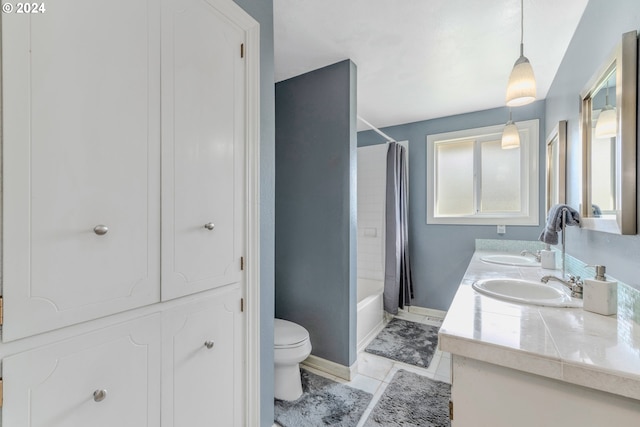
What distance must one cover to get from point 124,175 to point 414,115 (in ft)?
9.77

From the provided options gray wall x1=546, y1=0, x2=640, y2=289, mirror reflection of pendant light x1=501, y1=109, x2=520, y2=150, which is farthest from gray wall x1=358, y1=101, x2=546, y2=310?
gray wall x1=546, y1=0, x2=640, y2=289

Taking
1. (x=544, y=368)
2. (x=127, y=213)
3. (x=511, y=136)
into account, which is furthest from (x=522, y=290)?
(x=127, y=213)

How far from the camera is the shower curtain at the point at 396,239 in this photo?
2.95 metres

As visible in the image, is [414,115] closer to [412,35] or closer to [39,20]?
[412,35]

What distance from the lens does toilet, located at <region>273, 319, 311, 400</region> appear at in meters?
1.73

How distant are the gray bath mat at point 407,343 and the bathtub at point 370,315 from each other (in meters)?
0.06

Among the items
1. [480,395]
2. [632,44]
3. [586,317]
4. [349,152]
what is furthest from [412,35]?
[480,395]

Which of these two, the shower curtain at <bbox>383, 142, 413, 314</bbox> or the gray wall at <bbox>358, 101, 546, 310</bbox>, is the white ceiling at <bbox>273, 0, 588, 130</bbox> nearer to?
the gray wall at <bbox>358, 101, 546, 310</bbox>

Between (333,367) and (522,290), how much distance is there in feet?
4.60

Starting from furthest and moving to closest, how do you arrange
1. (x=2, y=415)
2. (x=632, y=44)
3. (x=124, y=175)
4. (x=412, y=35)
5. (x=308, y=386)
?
1. (x=308, y=386)
2. (x=412, y=35)
3. (x=632, y=44)
4. (x=124, y=175)
5. (x=2, y=415)

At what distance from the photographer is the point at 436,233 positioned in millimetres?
3176

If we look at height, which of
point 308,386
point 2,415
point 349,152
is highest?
point 349,152

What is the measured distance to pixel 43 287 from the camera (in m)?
0.69

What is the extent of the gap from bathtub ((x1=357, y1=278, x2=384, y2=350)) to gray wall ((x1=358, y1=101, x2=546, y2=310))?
0.52 metres
